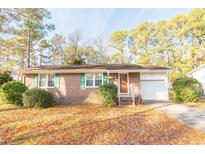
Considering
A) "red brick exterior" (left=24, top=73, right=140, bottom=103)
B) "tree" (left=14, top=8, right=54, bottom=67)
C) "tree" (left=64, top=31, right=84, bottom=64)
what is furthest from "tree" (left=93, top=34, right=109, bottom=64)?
"red brick exterior" (left=24, top=73, right=140, bottom=103)

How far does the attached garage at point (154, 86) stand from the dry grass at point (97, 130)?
6097 millimetres

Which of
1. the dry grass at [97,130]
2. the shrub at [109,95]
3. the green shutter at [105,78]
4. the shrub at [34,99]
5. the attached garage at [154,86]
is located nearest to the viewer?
the dry grass at [97,130]

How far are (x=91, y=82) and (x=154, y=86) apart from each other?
5471 millimetres

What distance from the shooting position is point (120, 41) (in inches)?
1180

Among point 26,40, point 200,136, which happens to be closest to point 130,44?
point 26,40

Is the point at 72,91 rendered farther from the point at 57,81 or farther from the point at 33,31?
the point at 33,31

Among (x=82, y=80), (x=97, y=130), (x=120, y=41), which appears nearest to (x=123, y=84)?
(x=82, y=80)

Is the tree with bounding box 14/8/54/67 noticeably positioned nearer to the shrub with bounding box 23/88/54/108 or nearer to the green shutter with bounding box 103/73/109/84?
the shrub with bounding box 23/88/54/108

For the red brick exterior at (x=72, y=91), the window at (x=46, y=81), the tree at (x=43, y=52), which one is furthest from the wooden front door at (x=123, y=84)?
the tree at (x=43, y=52)

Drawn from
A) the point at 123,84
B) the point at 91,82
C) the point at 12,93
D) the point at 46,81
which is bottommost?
the point at 12,93

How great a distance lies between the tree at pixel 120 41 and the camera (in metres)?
29.8

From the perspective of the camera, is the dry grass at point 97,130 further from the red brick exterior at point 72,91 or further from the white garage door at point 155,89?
the white garage door at point 155,89
